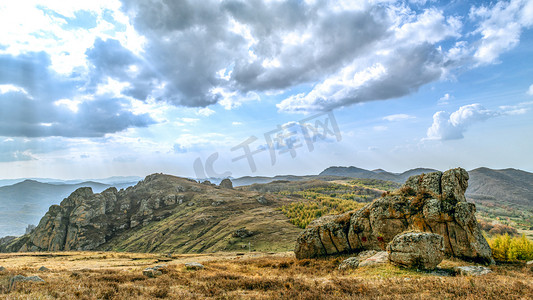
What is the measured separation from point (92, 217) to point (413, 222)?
135159 mm

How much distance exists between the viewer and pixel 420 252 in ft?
62.4

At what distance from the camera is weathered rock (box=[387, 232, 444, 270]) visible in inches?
742

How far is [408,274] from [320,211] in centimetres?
8254

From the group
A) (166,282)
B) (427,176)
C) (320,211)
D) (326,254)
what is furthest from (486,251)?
(320,211)

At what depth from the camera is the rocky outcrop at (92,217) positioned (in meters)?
106

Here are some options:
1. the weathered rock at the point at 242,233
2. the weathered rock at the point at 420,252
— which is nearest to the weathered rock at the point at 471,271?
the weathered rock at the point at 420,252

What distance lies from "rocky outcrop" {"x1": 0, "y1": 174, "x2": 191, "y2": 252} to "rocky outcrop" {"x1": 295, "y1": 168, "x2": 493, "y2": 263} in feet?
344

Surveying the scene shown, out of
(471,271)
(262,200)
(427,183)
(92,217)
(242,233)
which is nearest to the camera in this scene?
(471,271)

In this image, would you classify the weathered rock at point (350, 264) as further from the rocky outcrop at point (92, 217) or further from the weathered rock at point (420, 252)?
the rocky outcrop at point (92, 217)

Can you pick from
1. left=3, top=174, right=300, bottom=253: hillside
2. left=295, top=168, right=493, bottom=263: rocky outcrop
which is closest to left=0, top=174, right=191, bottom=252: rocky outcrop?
left=3, top=174, right=300, bottom=253: hillside

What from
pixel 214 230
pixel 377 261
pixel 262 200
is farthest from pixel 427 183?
pixel 262 200

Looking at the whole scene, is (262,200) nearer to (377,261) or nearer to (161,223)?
(161,223)

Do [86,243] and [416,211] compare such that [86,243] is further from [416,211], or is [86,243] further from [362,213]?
[416,211]

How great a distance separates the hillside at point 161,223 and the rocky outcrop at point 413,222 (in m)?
31.1
